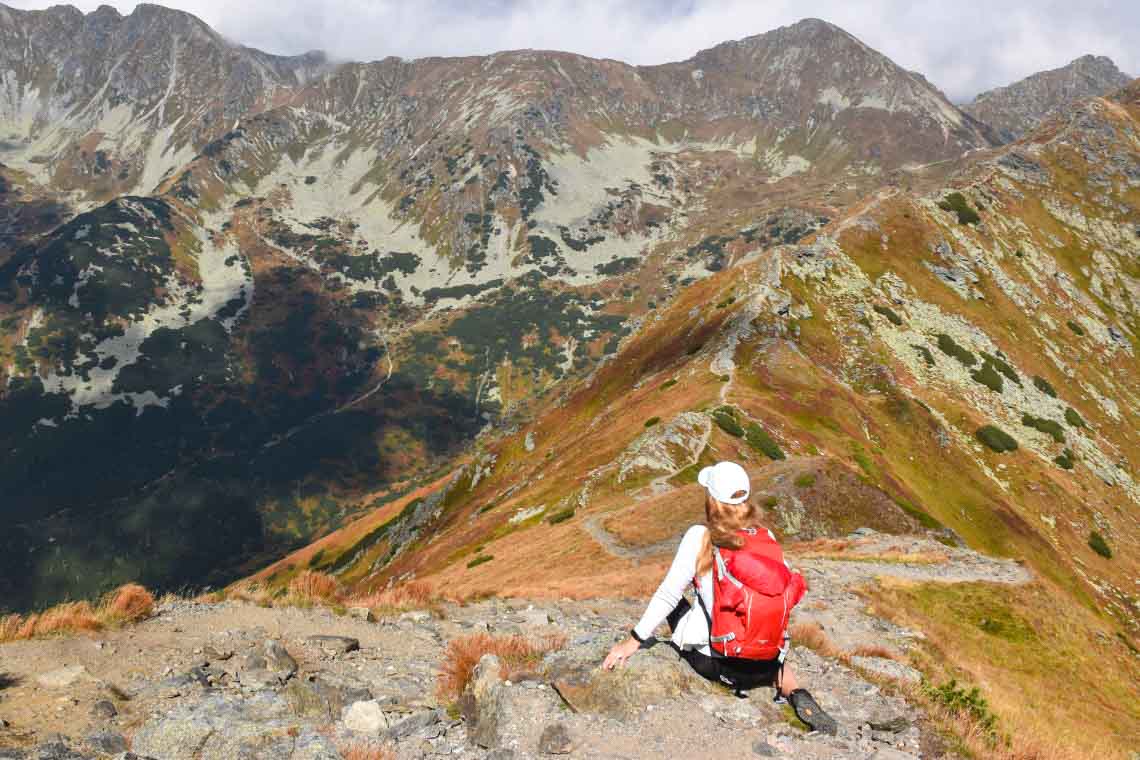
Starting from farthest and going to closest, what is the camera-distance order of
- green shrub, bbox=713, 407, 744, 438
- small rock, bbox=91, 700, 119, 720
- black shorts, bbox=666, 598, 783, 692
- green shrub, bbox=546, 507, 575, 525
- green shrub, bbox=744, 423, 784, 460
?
green shrub, bbox=713, 407, 744, 438
green shrub, bbox=744, 423, 784, 460
green shrub, bbox=546, 507, 575, 525
small rock, bbox=91, 700, 119, 720
black shorts, bbox=666, 598, 783, 692

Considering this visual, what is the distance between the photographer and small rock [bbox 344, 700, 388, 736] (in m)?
9.42

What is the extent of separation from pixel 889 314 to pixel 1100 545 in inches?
1194

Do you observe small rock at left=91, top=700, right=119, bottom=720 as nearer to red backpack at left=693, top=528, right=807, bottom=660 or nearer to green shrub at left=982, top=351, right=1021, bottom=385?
red backpack at left=693, top=528, right=807, bottom=660

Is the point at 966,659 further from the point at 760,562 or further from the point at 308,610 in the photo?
the point at 308,610

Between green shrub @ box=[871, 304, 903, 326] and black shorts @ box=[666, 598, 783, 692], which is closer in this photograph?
black shorts @ box=[666, 598, 783, 692]

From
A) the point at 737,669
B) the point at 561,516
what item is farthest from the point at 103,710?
the point at 561,516

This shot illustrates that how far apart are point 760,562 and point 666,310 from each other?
101 metres

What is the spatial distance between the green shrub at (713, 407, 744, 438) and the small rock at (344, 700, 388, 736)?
1435 inches

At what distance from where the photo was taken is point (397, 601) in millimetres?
17359

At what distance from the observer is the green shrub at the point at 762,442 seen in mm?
41875

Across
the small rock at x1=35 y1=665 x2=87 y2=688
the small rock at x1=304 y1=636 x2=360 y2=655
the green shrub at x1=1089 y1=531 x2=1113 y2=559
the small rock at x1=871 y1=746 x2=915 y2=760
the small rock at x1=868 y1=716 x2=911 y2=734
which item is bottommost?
the green shrub at x1=1089 y1=531 x2=1113 y2=559

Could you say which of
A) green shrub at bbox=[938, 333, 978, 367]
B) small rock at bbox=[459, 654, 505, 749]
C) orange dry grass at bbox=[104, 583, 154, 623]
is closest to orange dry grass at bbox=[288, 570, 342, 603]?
orange dry grass at bbox=[104, 583, 154, 623]

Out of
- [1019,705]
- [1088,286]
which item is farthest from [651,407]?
[1088,286]

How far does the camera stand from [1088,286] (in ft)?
320
